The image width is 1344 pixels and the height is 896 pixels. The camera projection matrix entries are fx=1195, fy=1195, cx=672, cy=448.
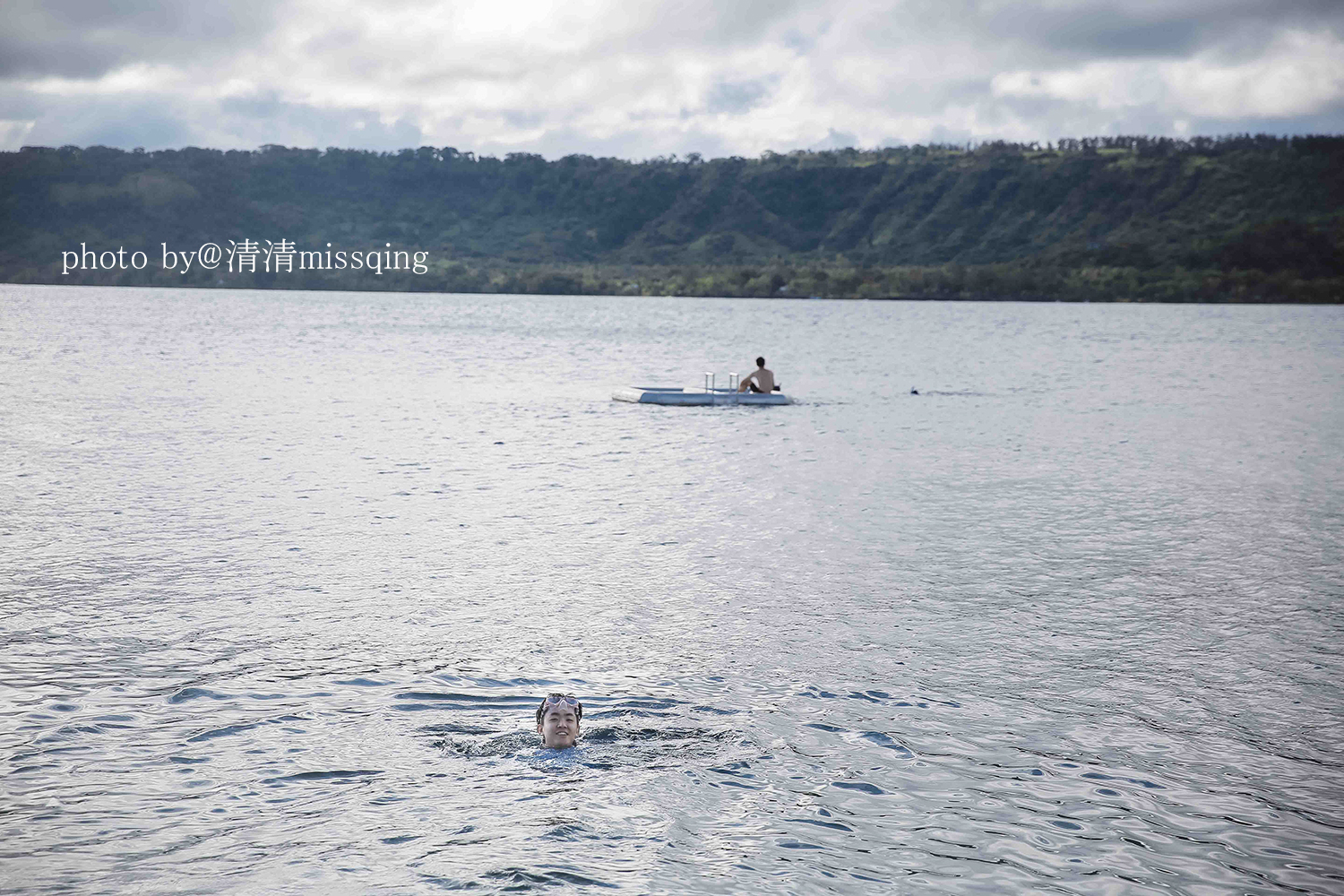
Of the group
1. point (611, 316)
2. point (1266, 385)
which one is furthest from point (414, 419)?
point (611, 316)

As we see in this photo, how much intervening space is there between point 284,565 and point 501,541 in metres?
3.81

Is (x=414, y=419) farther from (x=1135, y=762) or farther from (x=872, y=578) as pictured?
(x=1135, y=762)

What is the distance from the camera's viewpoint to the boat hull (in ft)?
145

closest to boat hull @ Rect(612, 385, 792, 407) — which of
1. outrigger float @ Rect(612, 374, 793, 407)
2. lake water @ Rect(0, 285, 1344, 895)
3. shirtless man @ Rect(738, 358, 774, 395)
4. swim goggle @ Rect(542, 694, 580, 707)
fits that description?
outrigger float @ Rect(612, 374, 793, 407)

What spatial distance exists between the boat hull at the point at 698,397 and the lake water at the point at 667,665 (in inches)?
354

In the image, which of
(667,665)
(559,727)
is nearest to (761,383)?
(667,665)

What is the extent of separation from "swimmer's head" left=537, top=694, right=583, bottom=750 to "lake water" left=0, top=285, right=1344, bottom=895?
155mm

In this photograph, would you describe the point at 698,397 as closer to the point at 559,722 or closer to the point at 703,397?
the point at 703,397

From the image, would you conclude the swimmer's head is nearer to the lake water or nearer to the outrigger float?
the lake water

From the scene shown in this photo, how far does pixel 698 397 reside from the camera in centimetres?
4491

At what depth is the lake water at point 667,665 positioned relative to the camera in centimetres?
882

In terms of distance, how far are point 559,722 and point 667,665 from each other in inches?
115

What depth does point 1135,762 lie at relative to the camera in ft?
34.9

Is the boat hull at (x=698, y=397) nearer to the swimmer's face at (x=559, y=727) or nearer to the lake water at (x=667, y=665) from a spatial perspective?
the lake water at (x=667, y=665)
